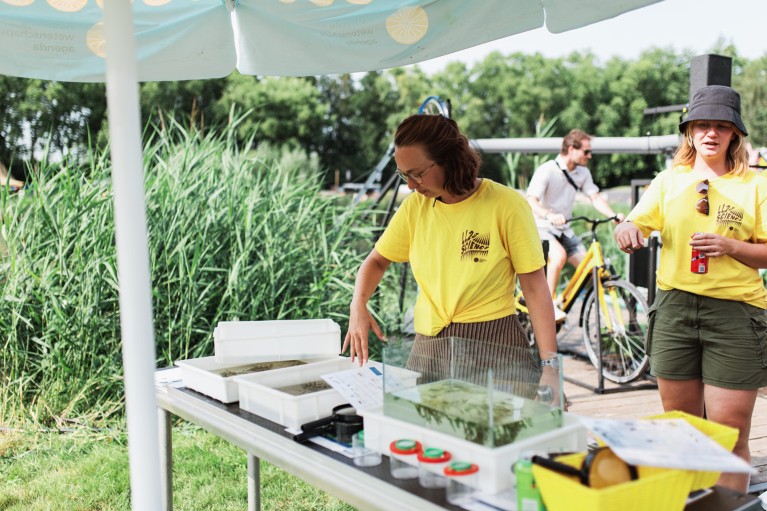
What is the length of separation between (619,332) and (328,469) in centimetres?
403

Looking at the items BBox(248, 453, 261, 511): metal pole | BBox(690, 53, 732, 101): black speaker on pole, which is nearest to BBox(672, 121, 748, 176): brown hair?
BBox(690, 53, 732, 101): black speaker on pole

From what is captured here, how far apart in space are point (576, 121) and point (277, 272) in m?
54.0

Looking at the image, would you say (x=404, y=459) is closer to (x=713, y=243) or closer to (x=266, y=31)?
(x=713, y=243)

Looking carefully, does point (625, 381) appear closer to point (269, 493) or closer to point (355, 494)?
point (269, 493)

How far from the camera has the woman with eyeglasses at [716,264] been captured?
7.29 feet

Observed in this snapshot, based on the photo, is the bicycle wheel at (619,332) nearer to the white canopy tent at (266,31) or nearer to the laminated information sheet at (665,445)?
the white canopy tent at (266,31)

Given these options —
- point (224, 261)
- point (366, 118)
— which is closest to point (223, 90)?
point (366, 118)

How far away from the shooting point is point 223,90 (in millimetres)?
44156

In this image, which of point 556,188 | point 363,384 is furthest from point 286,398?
point 556,188

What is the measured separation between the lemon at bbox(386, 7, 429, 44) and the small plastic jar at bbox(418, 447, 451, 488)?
67.5 inches

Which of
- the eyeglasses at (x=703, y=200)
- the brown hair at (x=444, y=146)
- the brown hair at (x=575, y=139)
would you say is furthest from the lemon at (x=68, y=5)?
the brown hair at (x=575, y=139)

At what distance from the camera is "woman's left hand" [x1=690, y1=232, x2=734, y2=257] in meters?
2.13

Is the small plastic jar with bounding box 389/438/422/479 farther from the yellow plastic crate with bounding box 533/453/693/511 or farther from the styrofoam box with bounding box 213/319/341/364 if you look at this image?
the styrofoam box with bounding box 213/319/341/364

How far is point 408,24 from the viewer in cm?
255
